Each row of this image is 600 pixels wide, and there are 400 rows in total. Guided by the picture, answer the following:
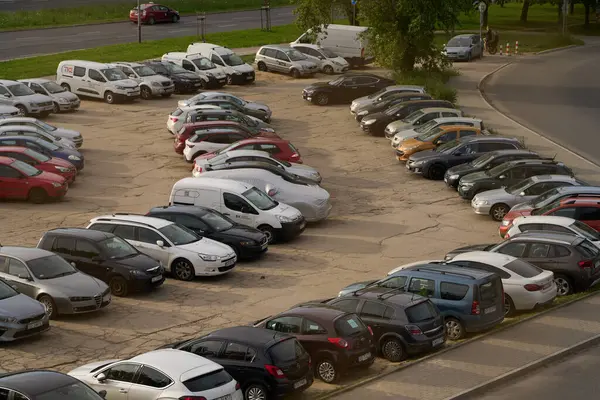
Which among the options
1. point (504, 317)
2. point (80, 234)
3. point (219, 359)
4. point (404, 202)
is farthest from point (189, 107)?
point (219, 359)

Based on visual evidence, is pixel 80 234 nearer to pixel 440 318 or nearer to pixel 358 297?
pixel 358 297

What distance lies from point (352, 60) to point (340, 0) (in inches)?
135

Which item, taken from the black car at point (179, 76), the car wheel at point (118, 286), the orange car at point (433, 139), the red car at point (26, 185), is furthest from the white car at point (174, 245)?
the black car at point (179, 76)

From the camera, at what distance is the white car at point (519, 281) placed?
22844 mm

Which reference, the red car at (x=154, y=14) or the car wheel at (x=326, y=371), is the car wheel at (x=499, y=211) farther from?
the red car at (x=154, y=14)

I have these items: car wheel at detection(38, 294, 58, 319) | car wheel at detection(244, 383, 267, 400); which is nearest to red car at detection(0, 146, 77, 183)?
car wheel at detection(38, 294, 58, 319)

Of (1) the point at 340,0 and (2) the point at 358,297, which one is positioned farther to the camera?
(1) the point at 340,0

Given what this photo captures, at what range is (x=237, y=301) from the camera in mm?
24219

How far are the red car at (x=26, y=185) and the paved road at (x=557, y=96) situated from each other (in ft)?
59.1

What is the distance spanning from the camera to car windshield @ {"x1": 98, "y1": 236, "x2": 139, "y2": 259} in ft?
81.6

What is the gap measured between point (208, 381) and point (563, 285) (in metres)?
10.7

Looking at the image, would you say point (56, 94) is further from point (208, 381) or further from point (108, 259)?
point (208, 381)

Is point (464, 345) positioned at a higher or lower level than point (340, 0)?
lower

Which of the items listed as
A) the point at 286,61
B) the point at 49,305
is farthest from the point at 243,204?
the point at 286,61
